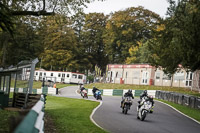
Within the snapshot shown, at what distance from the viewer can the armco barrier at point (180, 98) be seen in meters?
25.0

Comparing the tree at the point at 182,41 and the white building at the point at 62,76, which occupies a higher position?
the tree at the point at 182,41

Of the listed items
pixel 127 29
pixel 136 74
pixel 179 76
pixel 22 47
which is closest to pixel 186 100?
pixel 179 76

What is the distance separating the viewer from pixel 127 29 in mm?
62969

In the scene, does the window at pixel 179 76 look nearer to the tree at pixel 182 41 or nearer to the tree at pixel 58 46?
the tree at pixel 182 41

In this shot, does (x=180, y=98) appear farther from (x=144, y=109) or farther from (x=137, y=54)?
(x=137, y=54)

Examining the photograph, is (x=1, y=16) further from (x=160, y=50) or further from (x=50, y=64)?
(x=50, y=64)

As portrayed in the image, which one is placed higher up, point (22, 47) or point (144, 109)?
point (22, 47)

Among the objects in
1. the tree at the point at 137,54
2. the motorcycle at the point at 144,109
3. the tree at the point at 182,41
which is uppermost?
the tree at the point at 137,54

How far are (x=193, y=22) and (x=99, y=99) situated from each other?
37.1ft

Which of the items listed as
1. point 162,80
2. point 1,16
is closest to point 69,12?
point 1,16

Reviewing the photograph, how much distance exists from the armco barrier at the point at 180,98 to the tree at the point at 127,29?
28.2 m

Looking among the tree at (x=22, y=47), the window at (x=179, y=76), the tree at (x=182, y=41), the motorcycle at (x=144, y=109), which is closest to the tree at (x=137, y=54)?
the window at (x=179, y=76)

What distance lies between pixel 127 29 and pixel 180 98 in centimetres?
3609

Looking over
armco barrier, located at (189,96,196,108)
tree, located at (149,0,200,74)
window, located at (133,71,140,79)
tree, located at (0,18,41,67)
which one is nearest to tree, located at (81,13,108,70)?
tree, located at (0,18,41,67)
